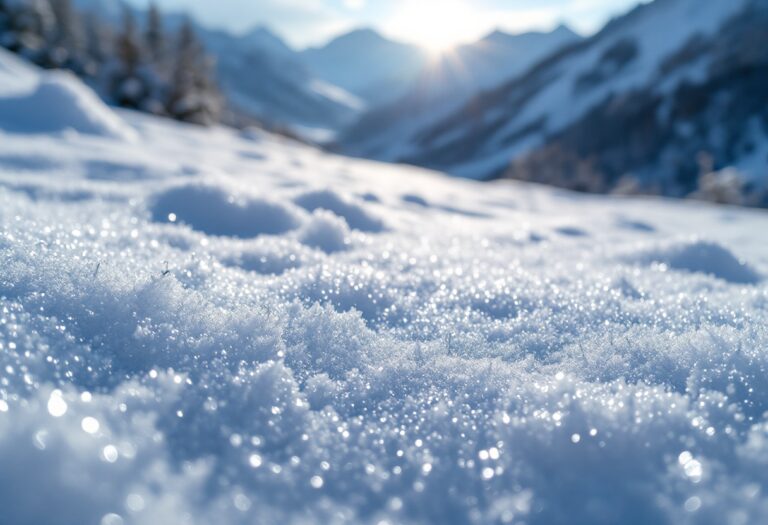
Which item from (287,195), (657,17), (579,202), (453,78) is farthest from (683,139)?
(453,78)

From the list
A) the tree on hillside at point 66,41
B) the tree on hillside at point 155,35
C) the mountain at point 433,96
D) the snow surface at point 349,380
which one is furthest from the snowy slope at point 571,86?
the snow surface at point 349,380

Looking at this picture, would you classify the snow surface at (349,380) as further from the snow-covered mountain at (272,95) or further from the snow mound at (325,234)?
the snow-covered mountain at (272,95)

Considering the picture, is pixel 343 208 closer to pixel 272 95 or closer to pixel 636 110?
pixel 636 110

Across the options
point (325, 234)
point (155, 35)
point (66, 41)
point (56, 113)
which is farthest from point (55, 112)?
point (66, 41)

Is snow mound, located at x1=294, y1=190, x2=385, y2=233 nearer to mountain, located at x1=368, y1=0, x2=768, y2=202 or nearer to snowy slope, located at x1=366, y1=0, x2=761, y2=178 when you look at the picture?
mountain, located at x1=368, y1=0, x2=768, y2=202

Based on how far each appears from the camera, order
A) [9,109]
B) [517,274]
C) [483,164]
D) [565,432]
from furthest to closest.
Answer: [483,164] → [9,109] → [517,274] → [565,432]

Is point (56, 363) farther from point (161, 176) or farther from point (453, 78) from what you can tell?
point (453, 78)
